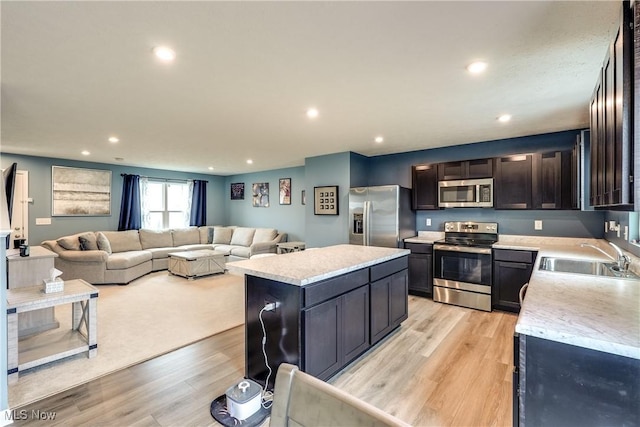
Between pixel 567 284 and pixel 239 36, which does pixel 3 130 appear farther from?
pixel 567 284

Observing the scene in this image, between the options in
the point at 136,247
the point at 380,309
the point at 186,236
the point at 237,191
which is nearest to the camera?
the point at 380,309

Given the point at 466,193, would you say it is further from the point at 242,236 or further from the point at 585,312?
the point at 242,236

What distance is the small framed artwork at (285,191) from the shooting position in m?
7.55

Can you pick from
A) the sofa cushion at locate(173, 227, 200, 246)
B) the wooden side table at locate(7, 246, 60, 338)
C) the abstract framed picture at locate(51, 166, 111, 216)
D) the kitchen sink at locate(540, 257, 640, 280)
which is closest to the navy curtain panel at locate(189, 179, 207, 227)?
the sofa cushion at locate(173, 227, 200, 246)

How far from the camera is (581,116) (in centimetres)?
341

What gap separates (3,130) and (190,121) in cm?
268

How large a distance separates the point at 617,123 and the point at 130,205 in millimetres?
8244

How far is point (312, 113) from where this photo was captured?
329 centimetres

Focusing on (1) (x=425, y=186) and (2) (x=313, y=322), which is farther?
(1) (x=425, y=186)

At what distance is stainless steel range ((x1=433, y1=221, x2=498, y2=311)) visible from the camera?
4027mm

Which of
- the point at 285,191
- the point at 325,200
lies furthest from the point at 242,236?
the point at 325,200

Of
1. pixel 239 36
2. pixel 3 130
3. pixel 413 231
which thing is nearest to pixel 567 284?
pixel 239 36

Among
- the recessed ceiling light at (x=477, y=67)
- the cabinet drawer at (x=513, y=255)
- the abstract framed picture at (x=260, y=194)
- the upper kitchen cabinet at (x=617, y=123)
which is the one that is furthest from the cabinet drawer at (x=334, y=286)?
the abstract framed picture at (x=260, y=194)

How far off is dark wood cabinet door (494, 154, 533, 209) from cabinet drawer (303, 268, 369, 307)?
271cm
